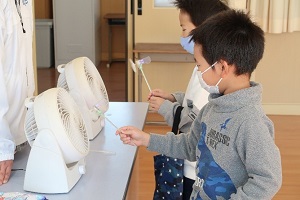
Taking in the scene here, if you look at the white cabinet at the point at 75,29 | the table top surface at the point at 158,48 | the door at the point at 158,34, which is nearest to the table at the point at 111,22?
the white cabinet at the point at 75,29

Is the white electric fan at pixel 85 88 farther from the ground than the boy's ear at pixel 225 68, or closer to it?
closer to it

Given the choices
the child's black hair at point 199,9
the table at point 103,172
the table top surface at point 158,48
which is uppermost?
the child's black hair at point 199,9

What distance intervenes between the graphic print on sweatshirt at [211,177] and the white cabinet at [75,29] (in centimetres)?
560

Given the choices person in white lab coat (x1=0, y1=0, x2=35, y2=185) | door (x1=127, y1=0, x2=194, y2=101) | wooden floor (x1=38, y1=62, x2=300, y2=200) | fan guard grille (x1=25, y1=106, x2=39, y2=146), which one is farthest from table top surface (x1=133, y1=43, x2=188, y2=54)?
fan guard grille (x1=25, y1=106, x2=39, y2=146)

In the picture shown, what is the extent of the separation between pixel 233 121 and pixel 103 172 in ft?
1.52

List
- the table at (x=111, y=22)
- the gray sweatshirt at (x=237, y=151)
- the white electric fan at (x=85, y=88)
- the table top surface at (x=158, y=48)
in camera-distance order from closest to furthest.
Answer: the gray sweatshirt at (x=237, y=151)
the white electric fan at (x=85, y=88)
the table top surface at (x=158, y=48)
the table at (x=111, y=22)

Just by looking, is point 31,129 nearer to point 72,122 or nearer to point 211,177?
point 72,122

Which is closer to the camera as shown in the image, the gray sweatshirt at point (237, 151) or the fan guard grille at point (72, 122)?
the gray sweatshirt at point (237, 151)

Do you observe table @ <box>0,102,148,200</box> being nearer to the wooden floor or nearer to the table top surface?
the wooden floor

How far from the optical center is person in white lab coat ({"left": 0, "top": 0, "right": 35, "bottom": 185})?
4.51 feet

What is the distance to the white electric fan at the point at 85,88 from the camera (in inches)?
67.4

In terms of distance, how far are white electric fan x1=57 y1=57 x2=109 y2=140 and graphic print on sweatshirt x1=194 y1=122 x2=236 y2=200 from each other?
561 millimetres

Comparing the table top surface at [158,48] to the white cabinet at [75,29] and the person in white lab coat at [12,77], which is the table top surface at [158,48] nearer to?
the white cabinet at [75,29]

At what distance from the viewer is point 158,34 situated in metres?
4.59
